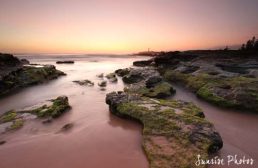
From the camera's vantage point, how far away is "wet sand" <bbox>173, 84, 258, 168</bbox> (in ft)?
16.6

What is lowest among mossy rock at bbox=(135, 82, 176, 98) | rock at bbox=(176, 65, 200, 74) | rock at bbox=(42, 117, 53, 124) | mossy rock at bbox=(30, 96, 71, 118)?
rock at bbox=(42, 117, 53, 124)

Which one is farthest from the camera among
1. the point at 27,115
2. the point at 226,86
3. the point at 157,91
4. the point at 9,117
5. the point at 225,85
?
the point at 157,91

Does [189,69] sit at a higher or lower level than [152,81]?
higher

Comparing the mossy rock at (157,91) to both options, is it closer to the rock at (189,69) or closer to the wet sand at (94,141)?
the wet sand at (94,141)

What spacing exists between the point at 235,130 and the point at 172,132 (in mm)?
2514

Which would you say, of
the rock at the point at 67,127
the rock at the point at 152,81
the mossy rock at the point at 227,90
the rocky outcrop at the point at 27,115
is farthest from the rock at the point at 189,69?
the rock at the point at 67,127

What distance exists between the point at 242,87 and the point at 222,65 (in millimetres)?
6038

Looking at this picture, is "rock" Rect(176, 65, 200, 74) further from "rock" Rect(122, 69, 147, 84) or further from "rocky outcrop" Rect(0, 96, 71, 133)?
"rocky outcrop" Rect(0, 96, 71, 133)

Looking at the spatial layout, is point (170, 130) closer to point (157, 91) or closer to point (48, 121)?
point (48, 121)

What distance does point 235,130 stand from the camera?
6402mm

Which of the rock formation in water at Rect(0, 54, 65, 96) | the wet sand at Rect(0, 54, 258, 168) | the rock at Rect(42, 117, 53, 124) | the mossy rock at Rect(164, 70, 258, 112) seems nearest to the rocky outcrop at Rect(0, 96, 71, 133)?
the rock at Rect(42, 117, 53, 124)

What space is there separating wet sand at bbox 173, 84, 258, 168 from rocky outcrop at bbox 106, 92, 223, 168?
0.52m

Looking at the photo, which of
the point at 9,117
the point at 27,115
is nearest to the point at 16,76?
the point at 9,117

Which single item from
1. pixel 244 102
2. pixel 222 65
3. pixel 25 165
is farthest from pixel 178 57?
pixel 25 165
